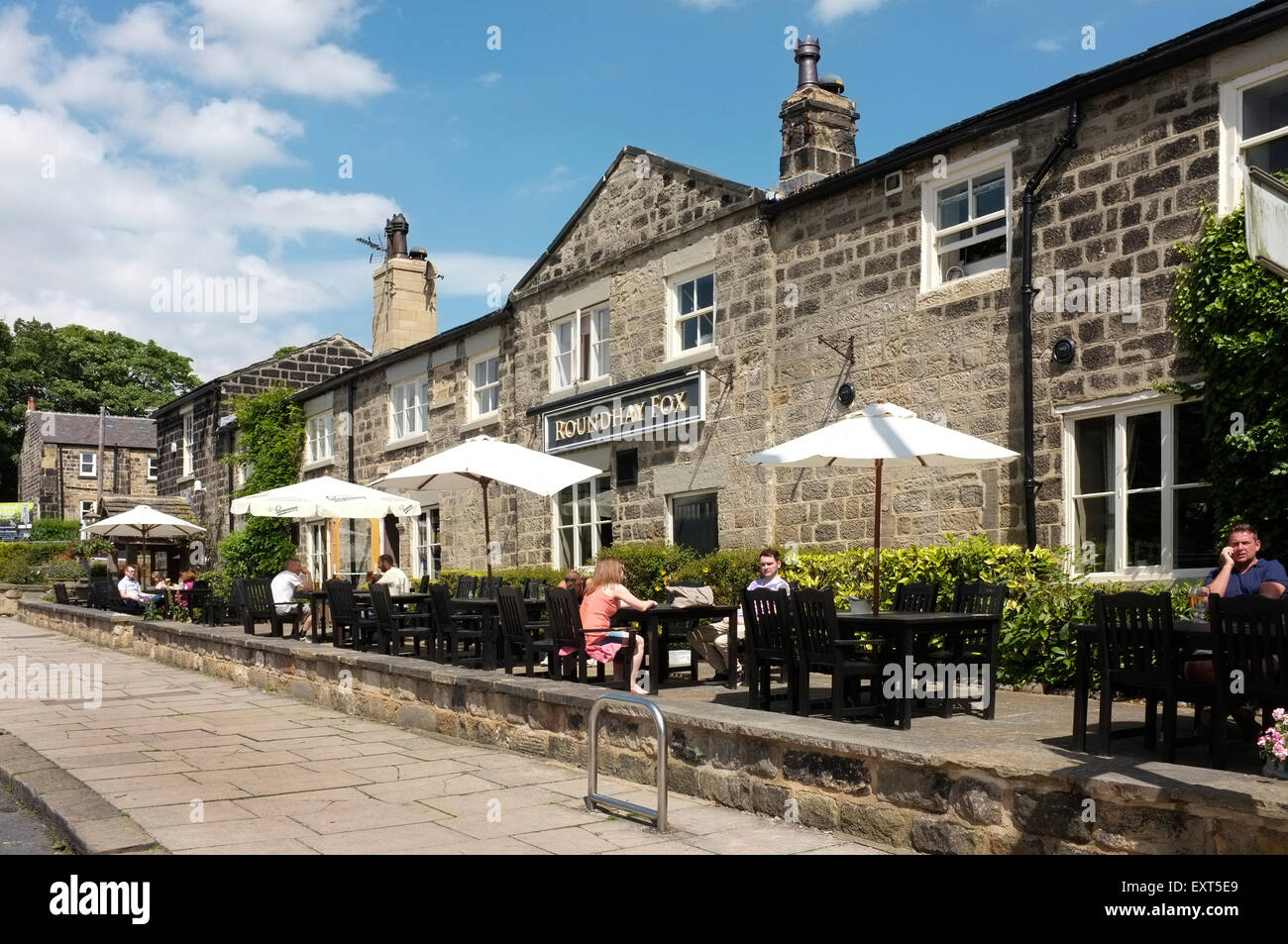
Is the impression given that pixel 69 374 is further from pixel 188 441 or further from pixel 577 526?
pixel 577 526

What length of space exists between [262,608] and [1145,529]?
1015 centimetres

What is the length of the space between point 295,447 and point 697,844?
22.1 metres

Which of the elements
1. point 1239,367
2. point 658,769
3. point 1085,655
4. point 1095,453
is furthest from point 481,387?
point 1085,655

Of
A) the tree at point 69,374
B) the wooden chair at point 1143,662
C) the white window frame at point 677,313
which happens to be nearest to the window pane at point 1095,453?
the wooden chair at point 1143,662

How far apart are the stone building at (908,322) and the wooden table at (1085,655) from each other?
3457 mm

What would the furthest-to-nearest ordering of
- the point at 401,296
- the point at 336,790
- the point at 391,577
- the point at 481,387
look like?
the point at 401,296, the point at 481,387, the point at 391,577, the point at 336,790

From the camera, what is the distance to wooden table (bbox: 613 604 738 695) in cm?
816

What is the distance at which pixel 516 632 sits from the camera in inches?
360

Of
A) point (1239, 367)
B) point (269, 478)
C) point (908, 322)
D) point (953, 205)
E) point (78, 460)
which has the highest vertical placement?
point (953, 205)

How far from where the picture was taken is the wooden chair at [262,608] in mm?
13945

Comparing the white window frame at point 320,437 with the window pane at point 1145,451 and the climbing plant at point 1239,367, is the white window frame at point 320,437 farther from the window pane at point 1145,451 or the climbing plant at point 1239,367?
the climbing plant at point 1239,367
